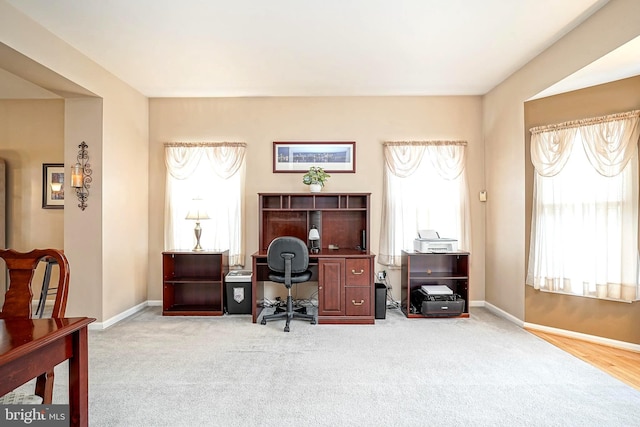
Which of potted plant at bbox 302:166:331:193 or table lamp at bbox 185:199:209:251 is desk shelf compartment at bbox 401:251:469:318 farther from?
table lamp at bbox 185:199:209:251

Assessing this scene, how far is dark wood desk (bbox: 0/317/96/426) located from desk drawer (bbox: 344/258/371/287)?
9.47 feet

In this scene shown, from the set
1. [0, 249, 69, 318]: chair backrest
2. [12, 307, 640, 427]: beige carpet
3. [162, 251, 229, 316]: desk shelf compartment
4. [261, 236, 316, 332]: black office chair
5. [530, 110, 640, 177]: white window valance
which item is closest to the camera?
[0, 249, 69, 318]: chair backrest

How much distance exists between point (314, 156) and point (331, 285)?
1.80 metres

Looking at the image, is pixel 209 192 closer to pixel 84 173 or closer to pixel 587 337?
pixel 84 173

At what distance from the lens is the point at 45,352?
1.29m

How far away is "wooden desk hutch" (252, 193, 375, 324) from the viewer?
401 cm

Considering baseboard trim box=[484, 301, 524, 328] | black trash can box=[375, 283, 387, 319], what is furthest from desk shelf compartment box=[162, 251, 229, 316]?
baseboard trim box=[484, 301, 524, 328]

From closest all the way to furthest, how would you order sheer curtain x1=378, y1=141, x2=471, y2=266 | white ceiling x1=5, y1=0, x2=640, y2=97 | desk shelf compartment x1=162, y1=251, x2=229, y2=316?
white ceiling x1=5, y1=0, x2=640, y2=97, desk shelf compartment x1=162, y1=251, x2=229, y2=316, sheer curtain x1=378, y1=141, x2=471, y2=266

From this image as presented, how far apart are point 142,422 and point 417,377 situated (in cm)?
193

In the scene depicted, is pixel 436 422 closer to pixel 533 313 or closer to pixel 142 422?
pixel 142 422

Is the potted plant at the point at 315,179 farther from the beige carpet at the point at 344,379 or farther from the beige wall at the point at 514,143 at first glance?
the beige wall at the point at 514,143

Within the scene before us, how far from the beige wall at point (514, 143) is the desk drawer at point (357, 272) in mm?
1734

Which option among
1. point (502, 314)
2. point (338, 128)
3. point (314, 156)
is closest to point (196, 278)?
point (314, 156)

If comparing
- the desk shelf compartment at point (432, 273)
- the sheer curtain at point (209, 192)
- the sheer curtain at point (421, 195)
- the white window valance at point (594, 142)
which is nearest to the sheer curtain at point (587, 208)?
the white window valance at point (594, 142)
